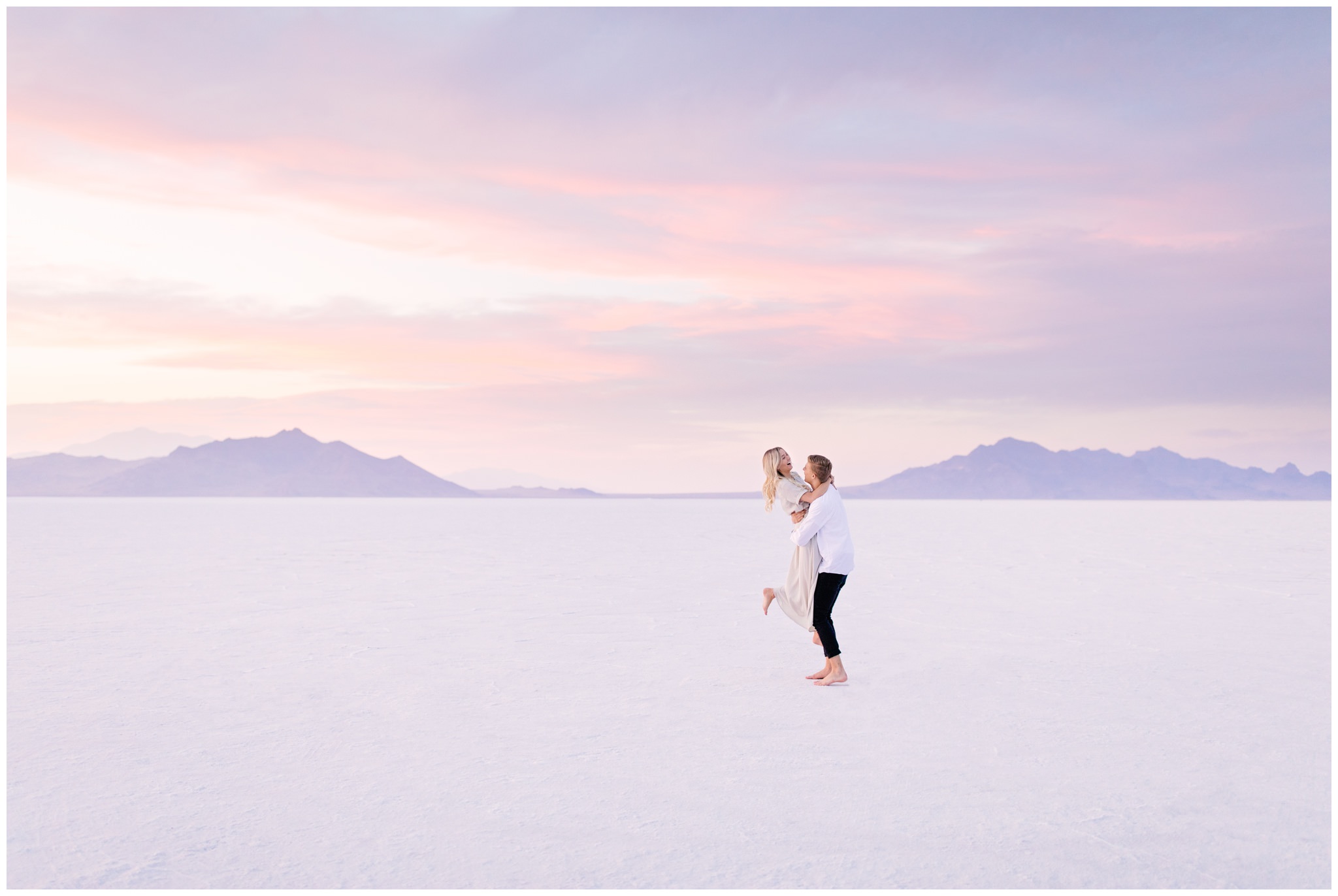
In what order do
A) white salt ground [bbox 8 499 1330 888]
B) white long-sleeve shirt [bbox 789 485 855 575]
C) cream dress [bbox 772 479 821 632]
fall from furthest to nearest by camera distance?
cream dress [bbox 772 479 821 632] < white long-sleeve shirt [bbox 789 485 855 575] < white salt ground [bbox 8 499 1330 888]

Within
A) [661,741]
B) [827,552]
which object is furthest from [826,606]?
[661,741]

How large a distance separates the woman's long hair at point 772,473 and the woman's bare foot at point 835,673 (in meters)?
1.16

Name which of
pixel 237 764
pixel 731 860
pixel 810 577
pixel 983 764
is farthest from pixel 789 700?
pixel 237 764

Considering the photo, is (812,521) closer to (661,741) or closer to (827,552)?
(827,552)

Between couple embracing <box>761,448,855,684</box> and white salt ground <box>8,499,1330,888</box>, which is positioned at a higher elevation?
couple embracing <box>761,448,855,684</box>

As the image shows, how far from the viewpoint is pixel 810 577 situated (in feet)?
24.7

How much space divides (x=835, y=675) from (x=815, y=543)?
98 centimetres

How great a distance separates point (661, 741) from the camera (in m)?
5.68

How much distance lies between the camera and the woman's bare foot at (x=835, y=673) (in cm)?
717

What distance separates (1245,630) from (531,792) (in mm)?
8098

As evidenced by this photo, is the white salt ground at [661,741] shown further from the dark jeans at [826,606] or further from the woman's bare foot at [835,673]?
the dark jeans at [826,606]

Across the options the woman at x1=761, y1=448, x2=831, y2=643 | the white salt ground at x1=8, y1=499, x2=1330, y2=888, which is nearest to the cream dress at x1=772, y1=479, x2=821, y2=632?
the woman at x1=761, y1=448, x2=831, y2=643

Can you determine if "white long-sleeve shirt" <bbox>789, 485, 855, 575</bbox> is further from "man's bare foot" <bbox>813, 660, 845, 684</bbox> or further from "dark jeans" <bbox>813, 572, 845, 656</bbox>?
"man's bare foot" <bbox>813, 660, 845, 684</bbox>

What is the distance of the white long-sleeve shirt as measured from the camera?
7.34 m
